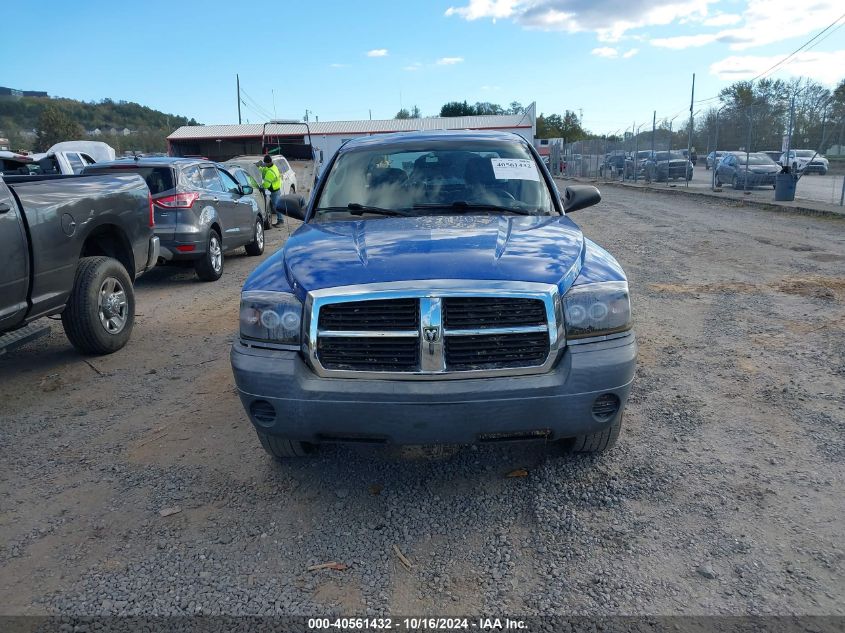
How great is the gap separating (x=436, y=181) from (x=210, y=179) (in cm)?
671

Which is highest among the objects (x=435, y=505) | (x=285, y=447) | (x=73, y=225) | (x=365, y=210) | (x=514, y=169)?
(x=514, y=169)

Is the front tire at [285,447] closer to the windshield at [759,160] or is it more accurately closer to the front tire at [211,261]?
the front tire at [211,261]

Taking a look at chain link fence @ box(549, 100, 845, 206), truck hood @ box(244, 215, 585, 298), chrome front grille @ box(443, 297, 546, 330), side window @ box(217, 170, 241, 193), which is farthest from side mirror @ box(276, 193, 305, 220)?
chain link fence @ box(549, 100, 845, 206)

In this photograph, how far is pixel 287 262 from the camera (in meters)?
3.42

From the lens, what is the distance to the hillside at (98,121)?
62.3m

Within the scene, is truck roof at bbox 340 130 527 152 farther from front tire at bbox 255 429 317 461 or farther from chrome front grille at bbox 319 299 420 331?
front tire at bbox 255 429 317 461

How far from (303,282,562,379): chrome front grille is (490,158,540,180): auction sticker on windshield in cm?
171

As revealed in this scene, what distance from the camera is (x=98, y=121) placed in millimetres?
90312

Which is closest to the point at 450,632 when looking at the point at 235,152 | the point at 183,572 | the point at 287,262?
the point at 183,572

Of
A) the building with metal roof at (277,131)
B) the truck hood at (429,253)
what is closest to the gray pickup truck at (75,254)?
the truck hood at (429,253)

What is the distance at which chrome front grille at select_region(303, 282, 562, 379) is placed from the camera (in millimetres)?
2912

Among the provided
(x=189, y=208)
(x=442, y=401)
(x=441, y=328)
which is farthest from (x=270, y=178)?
(x=442, y=401)

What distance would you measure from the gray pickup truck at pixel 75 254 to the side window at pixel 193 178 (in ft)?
8.81

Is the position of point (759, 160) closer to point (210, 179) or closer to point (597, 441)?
point (210, 179)
